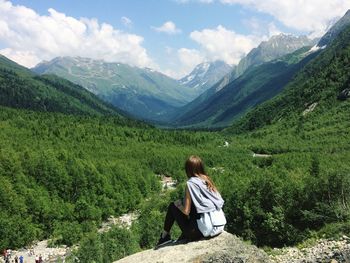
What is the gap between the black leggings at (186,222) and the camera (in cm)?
1934

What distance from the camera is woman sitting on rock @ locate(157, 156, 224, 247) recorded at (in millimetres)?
18766

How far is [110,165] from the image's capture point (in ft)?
510

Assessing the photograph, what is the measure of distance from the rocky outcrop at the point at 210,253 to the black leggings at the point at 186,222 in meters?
0.35

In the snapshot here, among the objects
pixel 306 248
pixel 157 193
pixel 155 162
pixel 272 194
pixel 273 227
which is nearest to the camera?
pixel 306 248

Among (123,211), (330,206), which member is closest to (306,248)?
(330,206)

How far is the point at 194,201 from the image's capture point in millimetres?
18781

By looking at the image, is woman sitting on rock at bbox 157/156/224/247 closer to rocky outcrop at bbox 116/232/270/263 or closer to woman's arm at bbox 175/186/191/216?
woman's arm at bbox 175/186/191/216

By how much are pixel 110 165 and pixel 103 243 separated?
72.6 metres

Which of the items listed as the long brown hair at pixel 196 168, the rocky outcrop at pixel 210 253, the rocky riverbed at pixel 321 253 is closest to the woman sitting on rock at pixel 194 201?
the long brown hair at pixel 196 168

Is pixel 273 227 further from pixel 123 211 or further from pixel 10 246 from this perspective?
pixel 123 211

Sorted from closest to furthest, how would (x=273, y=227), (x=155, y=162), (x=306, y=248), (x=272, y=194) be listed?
(x=306, y=248) → (x=273, y=227) → (x=272, y=194) → (x=155, y=162)

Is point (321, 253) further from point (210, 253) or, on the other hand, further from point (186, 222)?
point (186, 222)

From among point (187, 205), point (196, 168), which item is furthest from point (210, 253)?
point (196, 168)

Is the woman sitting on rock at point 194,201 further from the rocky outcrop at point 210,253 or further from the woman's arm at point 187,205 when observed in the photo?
the rocky outcrop at point 210,253
